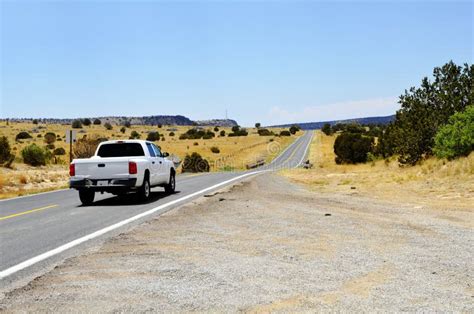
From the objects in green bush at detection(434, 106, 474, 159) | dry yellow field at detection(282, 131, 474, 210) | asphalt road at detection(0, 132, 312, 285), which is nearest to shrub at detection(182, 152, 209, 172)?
dry yellow field at detection(282, 131, 474, 210)

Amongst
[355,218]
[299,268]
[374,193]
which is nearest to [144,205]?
[355,218]

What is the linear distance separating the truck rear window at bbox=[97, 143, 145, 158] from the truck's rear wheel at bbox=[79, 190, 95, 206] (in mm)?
1760

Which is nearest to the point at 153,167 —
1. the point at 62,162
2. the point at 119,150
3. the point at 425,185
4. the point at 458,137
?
the point at 119,150

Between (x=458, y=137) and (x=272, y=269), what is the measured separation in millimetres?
18187

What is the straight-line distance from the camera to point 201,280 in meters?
6.08

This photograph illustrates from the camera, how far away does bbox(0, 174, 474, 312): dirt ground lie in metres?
5.21

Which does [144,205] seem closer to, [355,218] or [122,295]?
[355,218]

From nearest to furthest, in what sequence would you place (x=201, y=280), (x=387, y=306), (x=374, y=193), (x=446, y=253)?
(x=387, y=306) < (x=201, y=280) < (x=446, y=253) < (x=374, y=193)

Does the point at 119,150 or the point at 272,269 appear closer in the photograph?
the point at 272,269

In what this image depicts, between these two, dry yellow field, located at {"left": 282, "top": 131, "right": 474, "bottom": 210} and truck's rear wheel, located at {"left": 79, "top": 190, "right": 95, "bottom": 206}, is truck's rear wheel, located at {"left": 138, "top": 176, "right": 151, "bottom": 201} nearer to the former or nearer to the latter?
truck's rear wheel, located at {"left": 79, "top": 190, "right": 95, "bottom": 206}

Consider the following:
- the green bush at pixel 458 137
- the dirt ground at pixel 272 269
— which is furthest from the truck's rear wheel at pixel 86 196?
the green bush at pixel 458 137

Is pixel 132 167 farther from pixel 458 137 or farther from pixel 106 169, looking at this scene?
pixel 458 137

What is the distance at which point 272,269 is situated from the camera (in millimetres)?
6570

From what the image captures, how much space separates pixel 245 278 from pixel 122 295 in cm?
149
